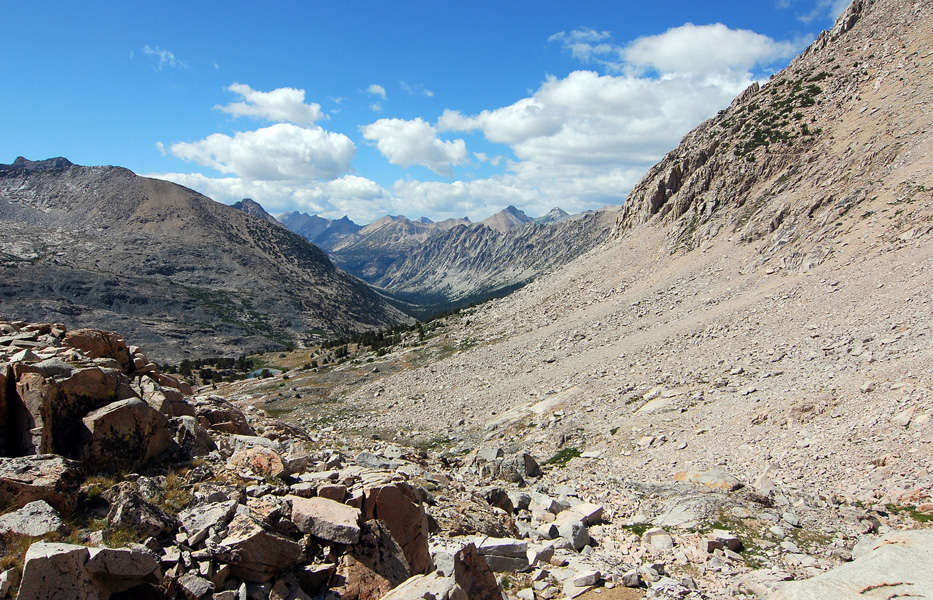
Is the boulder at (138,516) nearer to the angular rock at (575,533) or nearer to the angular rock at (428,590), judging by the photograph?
the angular rock at (428,590)

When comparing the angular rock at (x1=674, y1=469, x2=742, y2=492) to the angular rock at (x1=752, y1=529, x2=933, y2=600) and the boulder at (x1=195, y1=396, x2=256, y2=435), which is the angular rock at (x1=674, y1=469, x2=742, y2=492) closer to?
the angular rock at (x1=752, y1=529, x2=933, y2=600)

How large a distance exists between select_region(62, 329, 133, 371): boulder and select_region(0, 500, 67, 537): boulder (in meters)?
9.56

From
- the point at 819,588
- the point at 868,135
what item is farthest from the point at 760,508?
the point at 868,135

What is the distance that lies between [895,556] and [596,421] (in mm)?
16123

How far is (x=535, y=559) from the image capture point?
1188 cm

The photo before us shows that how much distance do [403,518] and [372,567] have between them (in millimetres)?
1510

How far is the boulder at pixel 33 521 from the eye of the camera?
23.0 ft

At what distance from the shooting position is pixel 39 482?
7945 mm

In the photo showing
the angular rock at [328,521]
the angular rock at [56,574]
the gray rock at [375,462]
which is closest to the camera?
the angular rock at [56,574]

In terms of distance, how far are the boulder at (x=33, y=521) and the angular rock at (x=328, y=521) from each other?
351cm

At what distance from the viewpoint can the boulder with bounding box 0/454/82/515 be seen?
770cm

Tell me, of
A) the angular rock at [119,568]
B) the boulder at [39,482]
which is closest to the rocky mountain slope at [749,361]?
the angular rock at [119,568]

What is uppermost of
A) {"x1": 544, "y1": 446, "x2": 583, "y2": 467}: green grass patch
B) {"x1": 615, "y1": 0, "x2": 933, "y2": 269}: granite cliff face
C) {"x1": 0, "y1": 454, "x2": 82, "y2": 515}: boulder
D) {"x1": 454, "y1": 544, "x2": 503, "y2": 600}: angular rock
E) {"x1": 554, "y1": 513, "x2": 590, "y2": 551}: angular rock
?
{"x1": 615, "y1": 0, "x2": 933, "y2": 269}: granite cliff face

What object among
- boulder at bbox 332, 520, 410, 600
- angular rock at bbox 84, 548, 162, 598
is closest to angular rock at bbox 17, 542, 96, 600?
angular rock at bbox 84, 548, 162, 598
